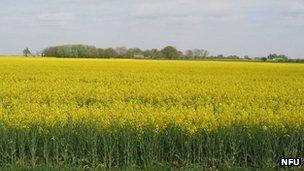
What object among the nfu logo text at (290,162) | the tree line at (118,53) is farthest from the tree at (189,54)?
the nfu logo text at (290,162)

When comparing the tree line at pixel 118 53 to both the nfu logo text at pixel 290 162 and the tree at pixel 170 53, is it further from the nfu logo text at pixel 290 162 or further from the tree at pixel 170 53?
the nfu logo text at pixel 290 162

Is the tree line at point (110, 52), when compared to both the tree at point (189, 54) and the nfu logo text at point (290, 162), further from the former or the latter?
the nfu logo text at point (290, 162)

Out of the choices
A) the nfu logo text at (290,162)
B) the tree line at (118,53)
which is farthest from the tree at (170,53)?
the nfu logo text at (290,162)

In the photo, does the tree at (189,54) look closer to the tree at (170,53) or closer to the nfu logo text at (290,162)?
the tree at (170,53)

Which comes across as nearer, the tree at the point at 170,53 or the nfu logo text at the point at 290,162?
the nfu logo text at the point at 290,162

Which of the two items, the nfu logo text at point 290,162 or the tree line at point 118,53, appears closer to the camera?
the nfu logo text at point 290,162

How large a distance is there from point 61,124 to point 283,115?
508 cm

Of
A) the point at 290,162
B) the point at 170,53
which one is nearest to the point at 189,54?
the point at 170,53

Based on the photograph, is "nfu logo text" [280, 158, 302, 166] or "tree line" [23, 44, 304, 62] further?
"tree line" [23, 44, 304, 62]

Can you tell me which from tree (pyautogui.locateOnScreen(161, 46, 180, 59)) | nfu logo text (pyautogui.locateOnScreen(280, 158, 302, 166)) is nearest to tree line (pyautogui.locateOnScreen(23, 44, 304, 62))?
tree (pyautogui.locateOnScreen(161, 46, 180, 59))

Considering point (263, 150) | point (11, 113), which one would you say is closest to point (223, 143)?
point (263, 150)

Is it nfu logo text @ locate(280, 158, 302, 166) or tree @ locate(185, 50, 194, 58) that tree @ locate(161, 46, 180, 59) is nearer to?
tree @ locate(185, 50, 194, 58)

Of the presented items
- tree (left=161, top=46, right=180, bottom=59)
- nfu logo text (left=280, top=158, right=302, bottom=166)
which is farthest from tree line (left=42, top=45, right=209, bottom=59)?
nfu logo text (left=280, top=158, right=302, bottom=166)

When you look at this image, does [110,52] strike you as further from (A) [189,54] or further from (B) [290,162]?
(B) [290,162]
